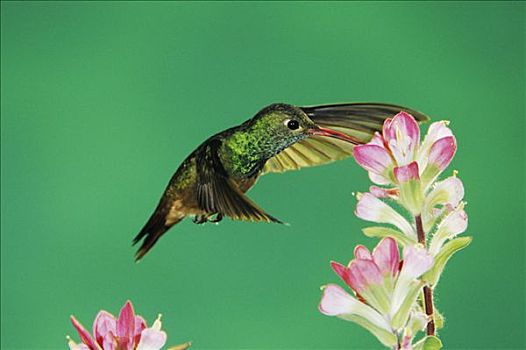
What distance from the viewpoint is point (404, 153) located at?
1.24 feet

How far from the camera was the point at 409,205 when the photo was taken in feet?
1.20

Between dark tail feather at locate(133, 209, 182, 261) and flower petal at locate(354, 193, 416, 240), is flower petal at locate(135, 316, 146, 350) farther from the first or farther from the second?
dark tail feather at locate(133, 209, 182, 261)

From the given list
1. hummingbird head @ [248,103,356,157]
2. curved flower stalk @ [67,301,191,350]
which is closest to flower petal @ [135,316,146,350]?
curved flower stalk @ [67,301,191,350]

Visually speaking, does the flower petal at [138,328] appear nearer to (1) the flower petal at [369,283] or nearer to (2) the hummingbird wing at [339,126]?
(1) the flower petal at [369,283]

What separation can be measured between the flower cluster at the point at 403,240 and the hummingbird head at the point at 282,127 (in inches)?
6.3

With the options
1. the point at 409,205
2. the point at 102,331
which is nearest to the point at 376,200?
the point at 409,205

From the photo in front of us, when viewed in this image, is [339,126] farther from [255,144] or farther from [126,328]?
[126,328]

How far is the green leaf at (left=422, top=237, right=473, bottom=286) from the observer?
0.35 meters

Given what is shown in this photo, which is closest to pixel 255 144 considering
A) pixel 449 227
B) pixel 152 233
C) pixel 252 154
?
pixel 252 154

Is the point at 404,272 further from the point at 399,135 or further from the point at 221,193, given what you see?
the point at 221,193

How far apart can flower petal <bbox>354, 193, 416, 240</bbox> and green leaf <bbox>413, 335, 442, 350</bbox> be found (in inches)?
2.6

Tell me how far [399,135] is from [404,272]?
0.24 ft

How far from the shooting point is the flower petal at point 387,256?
0.34 meters

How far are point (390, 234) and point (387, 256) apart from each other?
0.03 m
